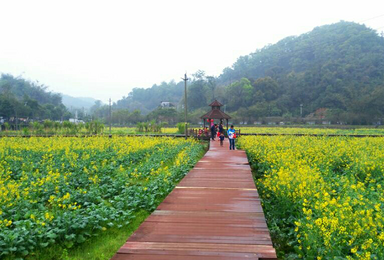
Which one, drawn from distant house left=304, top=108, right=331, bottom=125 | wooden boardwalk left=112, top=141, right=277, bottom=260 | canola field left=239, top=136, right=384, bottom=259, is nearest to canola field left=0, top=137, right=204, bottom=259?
wooden boardwalk left=112, top=141, right=277, bottom=260

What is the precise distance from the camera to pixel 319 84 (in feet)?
194

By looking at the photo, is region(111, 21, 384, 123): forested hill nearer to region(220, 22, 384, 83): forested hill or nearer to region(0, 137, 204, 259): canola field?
region(220, 22, 384, 83): forested hill

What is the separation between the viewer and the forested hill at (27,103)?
48134 millimetres

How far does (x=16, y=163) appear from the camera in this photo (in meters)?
9.75

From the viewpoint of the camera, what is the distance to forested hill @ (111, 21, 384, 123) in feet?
165

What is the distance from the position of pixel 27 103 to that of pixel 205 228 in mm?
58800

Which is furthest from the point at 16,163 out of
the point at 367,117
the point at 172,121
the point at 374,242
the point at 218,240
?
the point at 367,117

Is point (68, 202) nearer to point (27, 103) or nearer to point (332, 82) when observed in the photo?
point (27, 103)

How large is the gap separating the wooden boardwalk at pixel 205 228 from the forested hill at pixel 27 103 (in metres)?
50.5


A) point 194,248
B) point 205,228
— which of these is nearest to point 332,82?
point 205,228

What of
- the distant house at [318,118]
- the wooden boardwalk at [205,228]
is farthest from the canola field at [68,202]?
the distant house at [318,118]

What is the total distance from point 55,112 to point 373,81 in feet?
207

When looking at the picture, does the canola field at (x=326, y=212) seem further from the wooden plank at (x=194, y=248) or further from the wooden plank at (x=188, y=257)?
the wooden plank at (x=188, y=257)

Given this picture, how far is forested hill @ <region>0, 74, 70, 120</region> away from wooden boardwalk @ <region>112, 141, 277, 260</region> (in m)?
50.5
